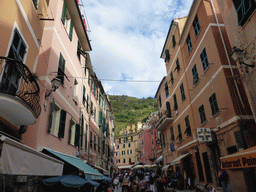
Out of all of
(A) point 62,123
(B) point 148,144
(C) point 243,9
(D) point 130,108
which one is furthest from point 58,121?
(D) point 130,108

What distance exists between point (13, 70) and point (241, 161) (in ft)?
24.4

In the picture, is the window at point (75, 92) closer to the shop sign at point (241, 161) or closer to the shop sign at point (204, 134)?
the shop sign at point (204, 134)

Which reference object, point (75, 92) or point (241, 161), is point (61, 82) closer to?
point (75, 92)

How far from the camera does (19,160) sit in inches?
143

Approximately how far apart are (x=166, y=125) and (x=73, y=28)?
16176mm

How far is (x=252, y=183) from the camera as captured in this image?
8.92 metres

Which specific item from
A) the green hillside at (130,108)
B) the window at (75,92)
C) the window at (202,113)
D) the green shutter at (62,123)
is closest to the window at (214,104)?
the window at (202,113)

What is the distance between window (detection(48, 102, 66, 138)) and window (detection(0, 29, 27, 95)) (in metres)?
3.76

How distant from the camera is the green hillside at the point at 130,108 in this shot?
11400 cm

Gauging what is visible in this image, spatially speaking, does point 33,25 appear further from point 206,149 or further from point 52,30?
point 206,149

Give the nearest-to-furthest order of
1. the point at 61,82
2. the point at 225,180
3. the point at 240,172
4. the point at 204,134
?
1. the point at 240,172
2. the point at 225,180
3. the point at 61,82
4. the point at 204,134

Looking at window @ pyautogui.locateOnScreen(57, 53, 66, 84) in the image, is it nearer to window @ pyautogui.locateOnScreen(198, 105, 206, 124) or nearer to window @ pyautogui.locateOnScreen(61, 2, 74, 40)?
window @ pyautogui.locateOnScreen(61, 2, 74, 40)

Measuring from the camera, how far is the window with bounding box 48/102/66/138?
33.8 feet

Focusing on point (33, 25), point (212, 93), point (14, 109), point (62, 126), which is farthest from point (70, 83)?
point (212, 93)
